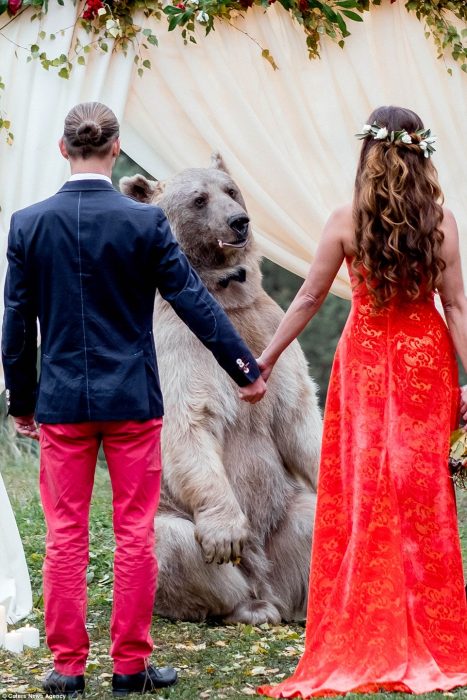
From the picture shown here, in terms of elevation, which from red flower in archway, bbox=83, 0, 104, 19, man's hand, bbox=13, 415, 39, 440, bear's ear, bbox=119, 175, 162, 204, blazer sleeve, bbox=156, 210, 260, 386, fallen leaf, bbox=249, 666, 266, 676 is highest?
red flower in archway, bbox=83, 0, 104, 19

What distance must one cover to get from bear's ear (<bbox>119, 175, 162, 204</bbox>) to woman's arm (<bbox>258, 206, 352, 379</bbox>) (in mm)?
1170

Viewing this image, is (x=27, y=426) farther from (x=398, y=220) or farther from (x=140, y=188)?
(x=140, y=188)

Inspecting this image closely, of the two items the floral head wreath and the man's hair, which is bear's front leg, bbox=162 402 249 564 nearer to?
the man's hair

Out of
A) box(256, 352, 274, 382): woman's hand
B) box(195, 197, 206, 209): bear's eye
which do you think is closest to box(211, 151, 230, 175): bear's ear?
box(195, 197, 206, 209): bear's eye

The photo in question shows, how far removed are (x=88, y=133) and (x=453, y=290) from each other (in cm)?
114

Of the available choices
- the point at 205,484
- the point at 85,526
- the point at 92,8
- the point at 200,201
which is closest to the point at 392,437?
the point at 85,526

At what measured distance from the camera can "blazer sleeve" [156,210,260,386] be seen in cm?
331

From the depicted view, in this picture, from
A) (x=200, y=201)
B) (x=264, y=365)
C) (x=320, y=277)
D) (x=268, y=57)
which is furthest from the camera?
(x=268, y=57)

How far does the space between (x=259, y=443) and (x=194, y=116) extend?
1.42m

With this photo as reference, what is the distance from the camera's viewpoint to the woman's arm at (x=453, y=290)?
132 inches

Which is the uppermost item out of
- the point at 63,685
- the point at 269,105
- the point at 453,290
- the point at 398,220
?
the point at 269,105

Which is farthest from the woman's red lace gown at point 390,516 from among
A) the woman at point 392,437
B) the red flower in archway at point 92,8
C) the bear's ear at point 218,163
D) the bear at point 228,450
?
the red flower in archway at point 92,8

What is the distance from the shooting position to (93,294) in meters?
3.25

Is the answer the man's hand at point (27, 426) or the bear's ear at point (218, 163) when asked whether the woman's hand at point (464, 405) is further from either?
the bear's ear at point (218, 163)
